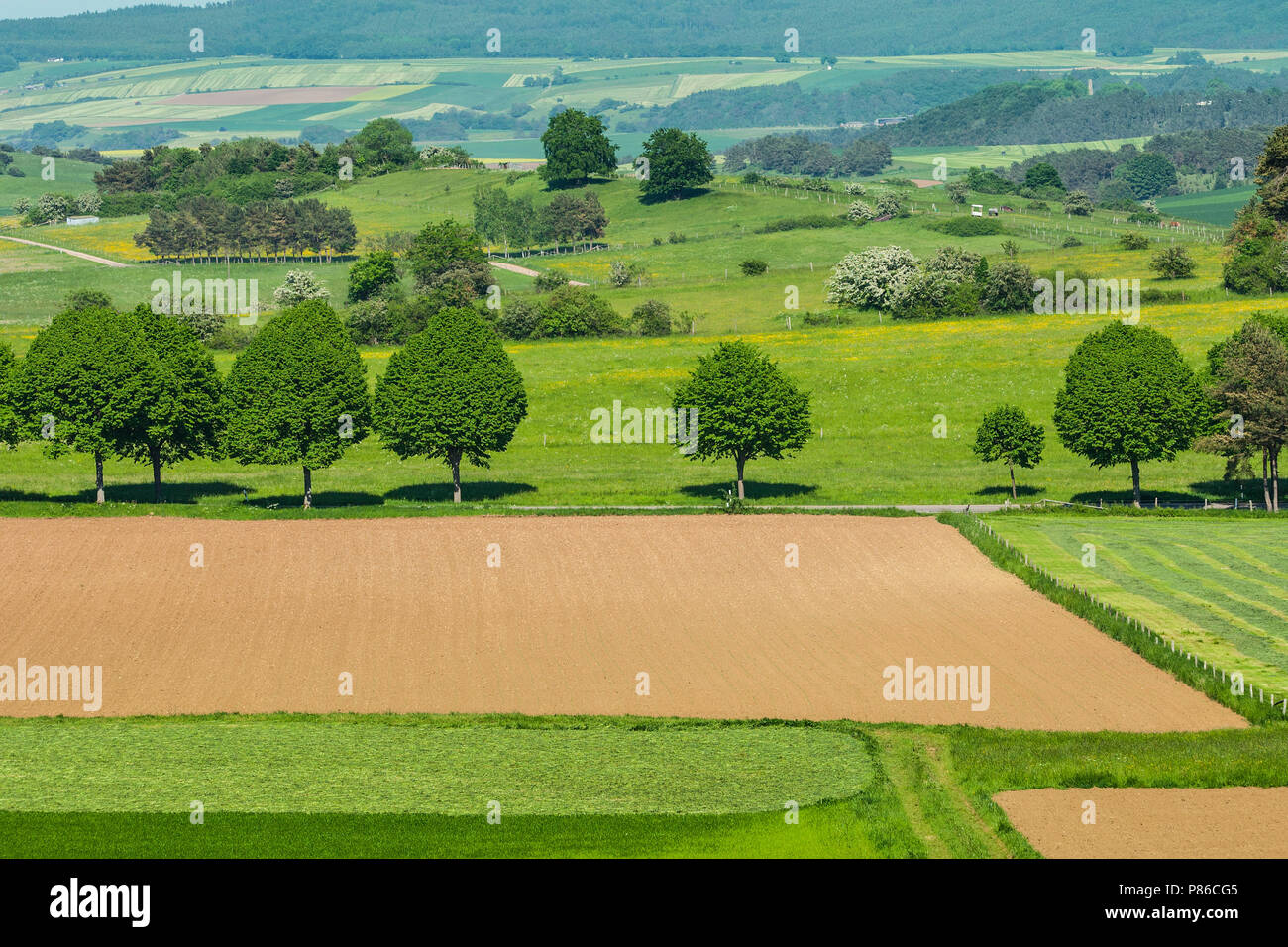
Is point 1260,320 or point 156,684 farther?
point 1260,320

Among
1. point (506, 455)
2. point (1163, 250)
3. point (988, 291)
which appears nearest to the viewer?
point (506, 455)

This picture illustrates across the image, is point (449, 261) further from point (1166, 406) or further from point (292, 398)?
point (1166, 406)

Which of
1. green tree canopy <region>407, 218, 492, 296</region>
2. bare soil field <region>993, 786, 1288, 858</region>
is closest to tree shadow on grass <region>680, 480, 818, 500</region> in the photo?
bare soil field <region>993, 786, 1288, 858</region>

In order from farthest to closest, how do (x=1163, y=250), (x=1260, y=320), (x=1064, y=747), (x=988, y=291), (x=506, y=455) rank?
(x=1163, y=250)
(x=988, y=291)
(x=506, y=455)
(x=1260, y=320)
(x=1064, y=747)

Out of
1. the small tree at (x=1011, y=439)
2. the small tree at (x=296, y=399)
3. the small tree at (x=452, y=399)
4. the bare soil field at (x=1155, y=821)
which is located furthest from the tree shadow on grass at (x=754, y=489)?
the bare soil field at (x=1155, y=821)

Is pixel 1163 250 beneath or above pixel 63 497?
above
